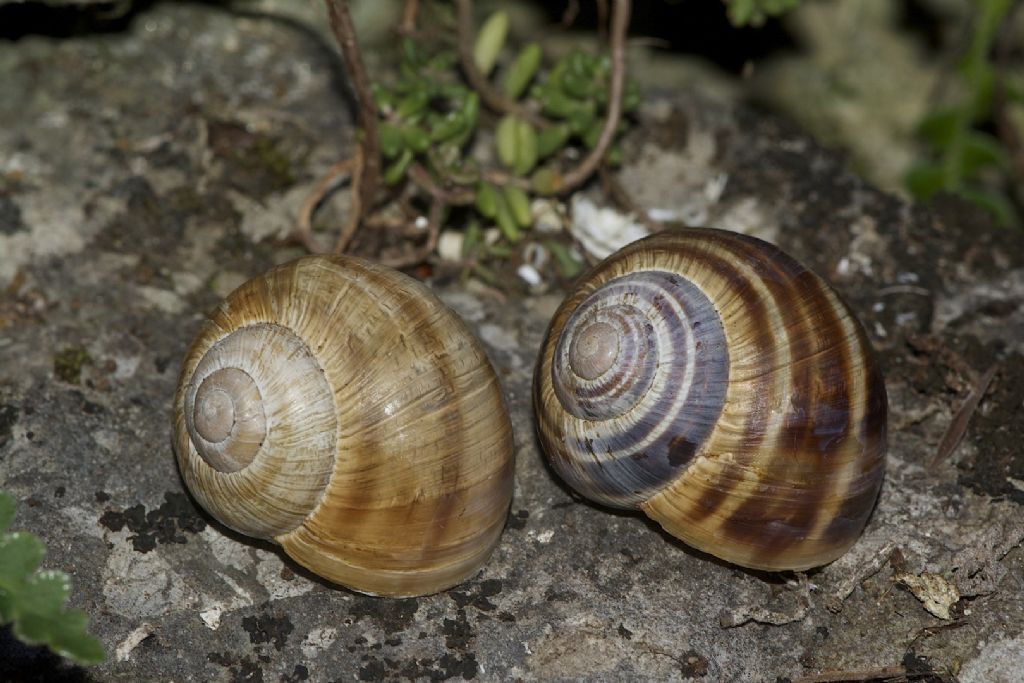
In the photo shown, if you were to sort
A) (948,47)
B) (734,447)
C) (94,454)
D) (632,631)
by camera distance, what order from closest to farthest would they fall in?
(734,447), (632,631), (94,454), (948,47)

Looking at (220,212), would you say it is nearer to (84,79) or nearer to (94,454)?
(84,79)

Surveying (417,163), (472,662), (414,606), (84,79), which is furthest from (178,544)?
(84,79)

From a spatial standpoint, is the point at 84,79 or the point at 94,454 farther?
the point at 84,79

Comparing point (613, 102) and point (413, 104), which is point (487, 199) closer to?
point (413, 104)

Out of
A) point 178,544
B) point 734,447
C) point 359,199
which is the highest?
point 734,447

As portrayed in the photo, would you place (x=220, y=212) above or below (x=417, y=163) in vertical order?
below

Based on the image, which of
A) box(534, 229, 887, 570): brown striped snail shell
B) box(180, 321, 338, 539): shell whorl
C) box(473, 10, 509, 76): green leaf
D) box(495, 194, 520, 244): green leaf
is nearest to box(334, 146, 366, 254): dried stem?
box(495, 194, 520, 244): green leaf
